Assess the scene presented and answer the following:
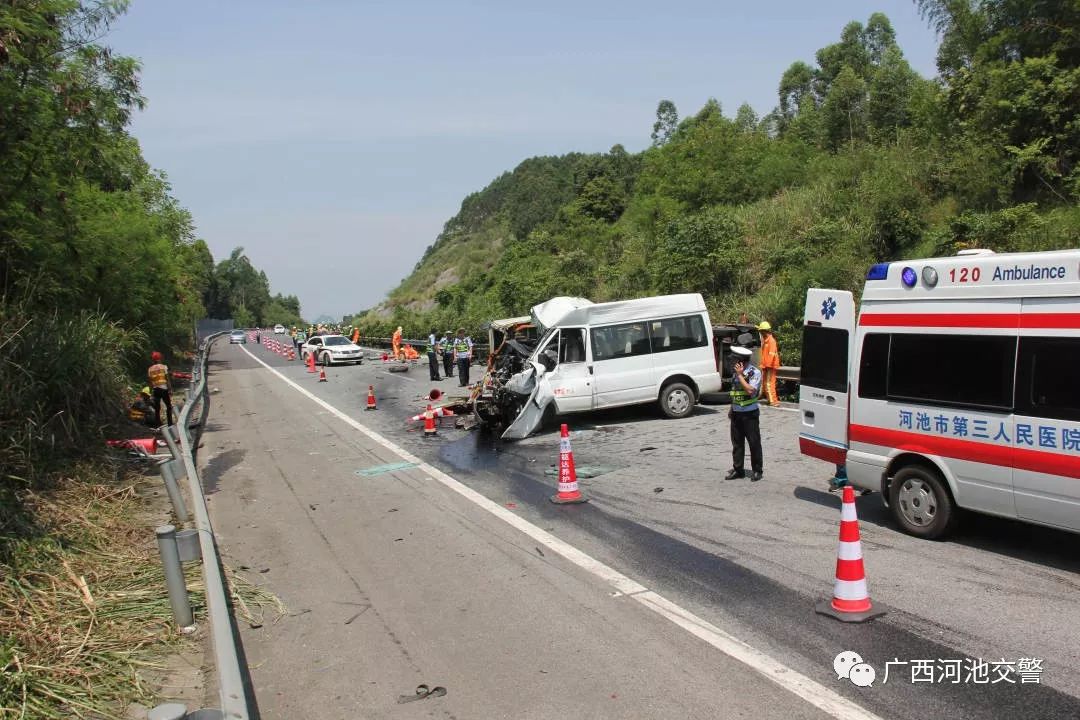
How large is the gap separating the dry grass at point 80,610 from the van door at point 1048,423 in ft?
20.3

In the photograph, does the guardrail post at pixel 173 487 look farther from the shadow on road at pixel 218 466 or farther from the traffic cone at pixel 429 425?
the traffic cone at pixel 429 425

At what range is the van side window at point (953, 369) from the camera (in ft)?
20.7

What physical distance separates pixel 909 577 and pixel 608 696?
304 centimetres

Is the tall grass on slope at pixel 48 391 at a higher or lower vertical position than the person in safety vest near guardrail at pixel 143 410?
higher

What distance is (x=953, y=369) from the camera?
670 cm

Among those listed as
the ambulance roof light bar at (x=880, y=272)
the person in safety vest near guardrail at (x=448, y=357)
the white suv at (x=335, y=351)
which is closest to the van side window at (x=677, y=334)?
the ambulance roof light bar at (x=880, y=272)

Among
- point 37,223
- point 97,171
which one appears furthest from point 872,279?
point 97,171

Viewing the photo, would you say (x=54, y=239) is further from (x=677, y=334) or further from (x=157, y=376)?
(x=677, y=334)

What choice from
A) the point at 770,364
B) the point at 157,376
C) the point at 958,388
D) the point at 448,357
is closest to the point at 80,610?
the point at 958,388

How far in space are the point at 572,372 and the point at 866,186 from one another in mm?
16075

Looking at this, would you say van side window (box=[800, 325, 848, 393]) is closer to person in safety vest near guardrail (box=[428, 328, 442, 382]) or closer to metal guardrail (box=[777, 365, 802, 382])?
metal guardrail (box=[777, 365, 802, 382])

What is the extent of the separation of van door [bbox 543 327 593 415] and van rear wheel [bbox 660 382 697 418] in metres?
1.53

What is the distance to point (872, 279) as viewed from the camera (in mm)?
7449

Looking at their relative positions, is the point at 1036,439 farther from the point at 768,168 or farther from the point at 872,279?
the point at 768,168
